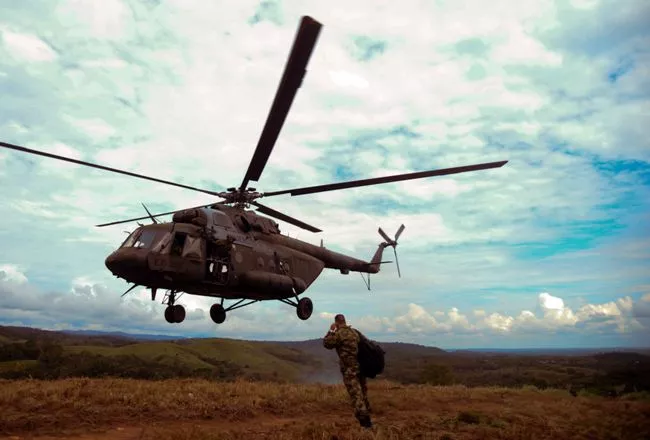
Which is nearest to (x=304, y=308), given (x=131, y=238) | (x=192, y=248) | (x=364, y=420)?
(x=192, y=248)

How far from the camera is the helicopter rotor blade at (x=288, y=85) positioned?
8430mm

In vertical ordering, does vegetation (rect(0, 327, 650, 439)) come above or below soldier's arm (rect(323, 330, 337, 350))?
below

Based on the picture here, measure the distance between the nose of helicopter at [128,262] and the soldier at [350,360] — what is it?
6776 mm

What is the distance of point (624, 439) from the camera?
982 centimetres

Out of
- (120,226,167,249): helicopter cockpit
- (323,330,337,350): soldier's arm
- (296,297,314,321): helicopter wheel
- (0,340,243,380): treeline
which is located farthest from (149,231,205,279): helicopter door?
(323,330,337,350): soldier's arm

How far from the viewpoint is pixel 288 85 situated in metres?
9.75

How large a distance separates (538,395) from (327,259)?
1020 centimetres

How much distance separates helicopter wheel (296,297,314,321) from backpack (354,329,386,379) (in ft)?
30.0

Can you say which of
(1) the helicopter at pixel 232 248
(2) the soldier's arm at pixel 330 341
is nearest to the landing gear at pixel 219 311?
(1) the helicopter at pixel 232 248

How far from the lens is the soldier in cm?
893

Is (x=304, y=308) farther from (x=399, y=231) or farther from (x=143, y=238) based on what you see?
(x=399, y=231)

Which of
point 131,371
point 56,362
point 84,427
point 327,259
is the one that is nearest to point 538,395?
point 327,259

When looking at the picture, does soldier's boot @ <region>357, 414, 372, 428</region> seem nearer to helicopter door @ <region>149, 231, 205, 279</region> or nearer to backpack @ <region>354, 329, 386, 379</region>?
backpack @ <region>354, 329, 386, 379</region>

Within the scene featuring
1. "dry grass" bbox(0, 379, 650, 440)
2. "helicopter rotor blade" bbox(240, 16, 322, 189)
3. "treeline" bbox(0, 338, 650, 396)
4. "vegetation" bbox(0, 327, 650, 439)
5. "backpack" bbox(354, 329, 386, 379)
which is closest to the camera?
"helicopter rotor blade" bbox(240, 16, 322, 189)
